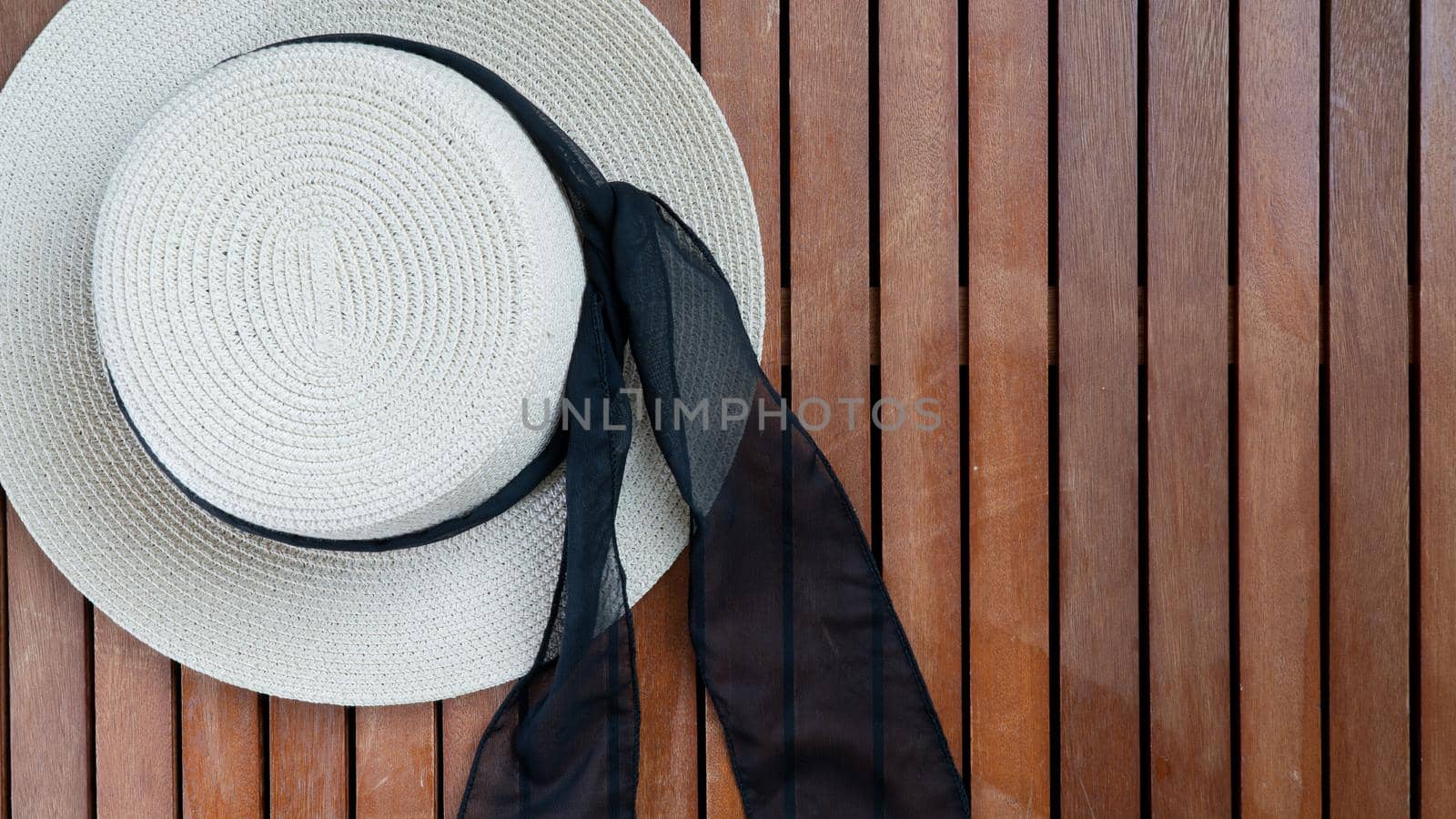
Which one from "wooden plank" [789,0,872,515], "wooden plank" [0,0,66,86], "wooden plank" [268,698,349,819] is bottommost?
"wooden plank" [268,698,349,819]

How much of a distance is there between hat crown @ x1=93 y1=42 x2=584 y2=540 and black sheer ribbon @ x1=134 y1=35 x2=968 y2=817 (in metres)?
0.06

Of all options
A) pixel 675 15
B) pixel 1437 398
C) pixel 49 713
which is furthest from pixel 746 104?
pixel 49 713

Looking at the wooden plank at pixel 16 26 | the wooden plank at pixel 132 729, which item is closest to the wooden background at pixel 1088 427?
the wooden plank at pixel 132 729

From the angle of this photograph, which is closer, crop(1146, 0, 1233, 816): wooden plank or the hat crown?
the hat crown

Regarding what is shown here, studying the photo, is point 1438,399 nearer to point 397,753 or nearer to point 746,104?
point 746,104

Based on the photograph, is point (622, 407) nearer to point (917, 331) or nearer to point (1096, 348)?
point (917, 331)

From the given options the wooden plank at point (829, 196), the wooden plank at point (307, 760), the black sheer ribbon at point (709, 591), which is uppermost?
the wooden plank at point (829, 196)

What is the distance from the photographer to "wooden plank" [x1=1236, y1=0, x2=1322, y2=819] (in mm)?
689

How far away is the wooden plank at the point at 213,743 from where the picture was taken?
664 millimetres

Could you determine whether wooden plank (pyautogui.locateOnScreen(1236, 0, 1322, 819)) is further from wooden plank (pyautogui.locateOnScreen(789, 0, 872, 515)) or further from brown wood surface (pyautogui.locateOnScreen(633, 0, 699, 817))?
brown wood surface (pyautogui.locateOnScreen(633, 0, 699, 817))

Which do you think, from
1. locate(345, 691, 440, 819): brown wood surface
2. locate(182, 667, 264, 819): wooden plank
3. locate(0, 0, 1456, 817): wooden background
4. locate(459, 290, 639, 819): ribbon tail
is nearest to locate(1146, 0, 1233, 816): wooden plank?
locate(0, 0, 1456, 817): wooden background

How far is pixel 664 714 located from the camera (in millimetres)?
671

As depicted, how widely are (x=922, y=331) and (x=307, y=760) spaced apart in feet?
1.88

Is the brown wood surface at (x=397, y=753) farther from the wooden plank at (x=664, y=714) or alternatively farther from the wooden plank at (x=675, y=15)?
the wooden plank at (x=675, y=15)
